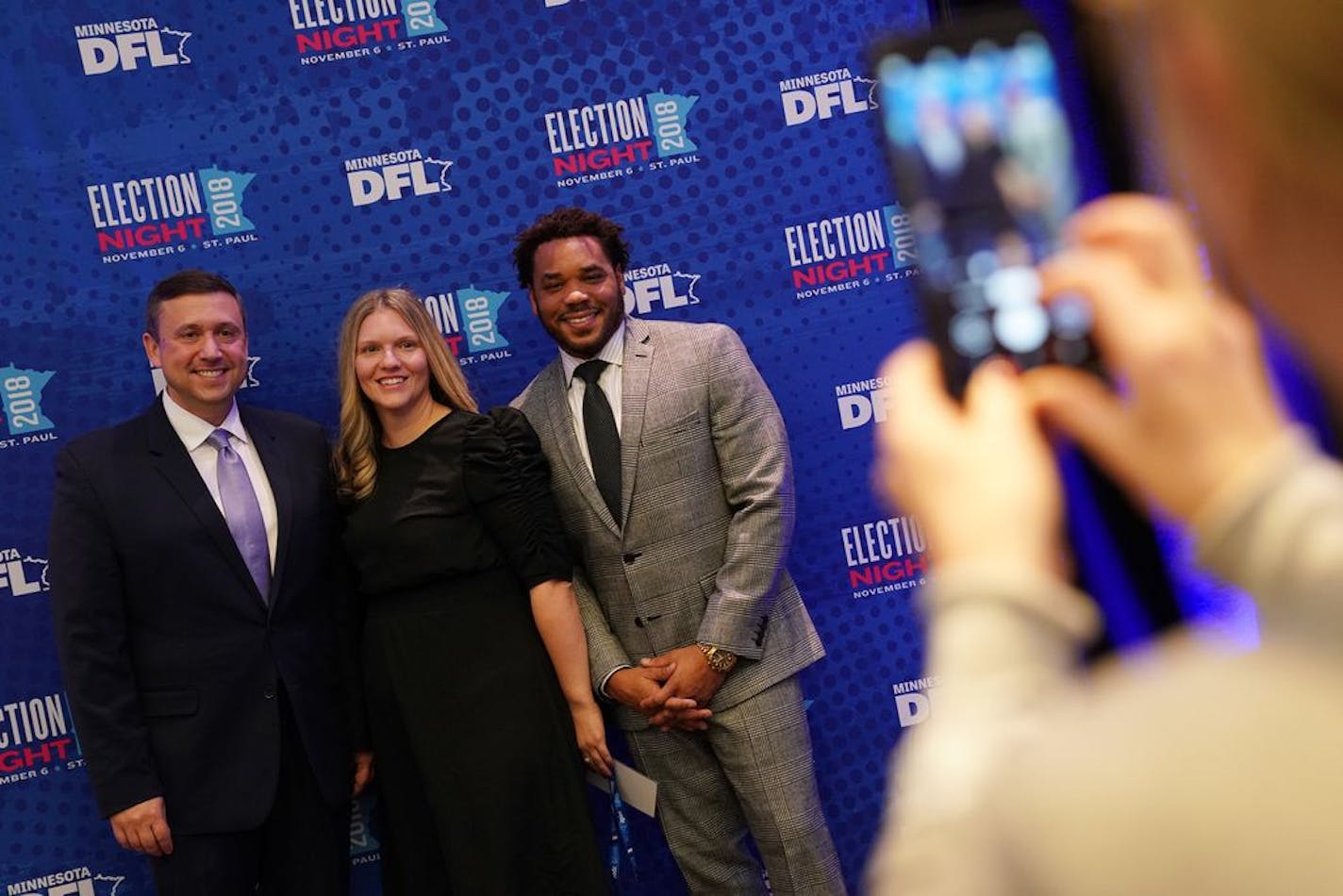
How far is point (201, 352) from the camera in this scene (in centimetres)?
340

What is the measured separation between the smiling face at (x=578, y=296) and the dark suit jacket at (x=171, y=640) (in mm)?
897

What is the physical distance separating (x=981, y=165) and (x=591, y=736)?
274cm

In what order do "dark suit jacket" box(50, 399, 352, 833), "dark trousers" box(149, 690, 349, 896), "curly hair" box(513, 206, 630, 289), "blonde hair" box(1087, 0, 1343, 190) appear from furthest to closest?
"curly hair" box(513, 206, 630, 289), "dark trousers" box(149, 690, 349, 896), "dark suit jacket" box(50, 399, 352, 833), "blonde hair" box(1087, 0, 1343, 190)

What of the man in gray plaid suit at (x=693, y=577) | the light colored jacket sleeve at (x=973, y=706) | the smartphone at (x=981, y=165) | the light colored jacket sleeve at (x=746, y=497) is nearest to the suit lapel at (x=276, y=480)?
the man in gray plaid suit at (x=693, y=577)

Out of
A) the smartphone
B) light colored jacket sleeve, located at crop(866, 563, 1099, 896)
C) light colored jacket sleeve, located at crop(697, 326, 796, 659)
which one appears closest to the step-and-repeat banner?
light colored jacket sleeve, located at crop(697, 326, 796, 659)

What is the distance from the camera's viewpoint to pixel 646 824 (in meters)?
3.91

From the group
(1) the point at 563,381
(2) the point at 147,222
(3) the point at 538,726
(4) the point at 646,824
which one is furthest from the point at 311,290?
(4) the point at 646,824

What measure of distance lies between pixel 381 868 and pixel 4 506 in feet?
5.16

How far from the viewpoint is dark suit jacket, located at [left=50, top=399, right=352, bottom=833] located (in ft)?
10.5

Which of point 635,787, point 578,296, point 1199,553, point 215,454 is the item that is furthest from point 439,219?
point 1199,553

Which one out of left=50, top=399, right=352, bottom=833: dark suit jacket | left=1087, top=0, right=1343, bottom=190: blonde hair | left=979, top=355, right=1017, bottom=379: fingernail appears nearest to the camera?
left=1087, top=0, right=1343, bottom=190: blonde hair

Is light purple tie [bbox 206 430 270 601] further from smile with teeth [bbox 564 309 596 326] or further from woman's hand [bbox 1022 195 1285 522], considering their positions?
woman's hand [bbox 1022 195 1285 522]

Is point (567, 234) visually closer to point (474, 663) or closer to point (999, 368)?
point (474, 663)

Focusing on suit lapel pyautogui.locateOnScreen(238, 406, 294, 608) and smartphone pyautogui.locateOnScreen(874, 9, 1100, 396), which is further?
suit lapel pyautogui.locateOnScreen(238, 406, 294, 608)
